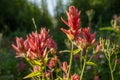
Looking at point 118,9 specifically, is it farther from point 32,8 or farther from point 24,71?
point 24,71

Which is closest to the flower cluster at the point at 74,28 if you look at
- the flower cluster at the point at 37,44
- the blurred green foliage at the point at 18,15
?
the flower cluster at the point at 37,44

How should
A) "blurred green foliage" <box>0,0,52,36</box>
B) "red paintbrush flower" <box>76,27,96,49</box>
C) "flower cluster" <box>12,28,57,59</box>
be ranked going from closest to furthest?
1. "flower cluster" <box>12,28,57,59</box>
2. "red paintbrush flower" <box>76,27,96,49</box>
3. "blurred green foliage" <box>0,0,52,36</box>

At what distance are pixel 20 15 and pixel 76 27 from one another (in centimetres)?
1010

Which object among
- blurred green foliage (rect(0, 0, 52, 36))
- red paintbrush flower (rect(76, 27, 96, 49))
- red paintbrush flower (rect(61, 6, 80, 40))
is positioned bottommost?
red paintbrush flower (rect(76, 27, 96, 49))

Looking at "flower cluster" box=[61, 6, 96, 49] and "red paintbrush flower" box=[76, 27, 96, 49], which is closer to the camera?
"flower cluster" box=[61, 6, 96, 49]

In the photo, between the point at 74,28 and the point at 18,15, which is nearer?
the point at 74,28

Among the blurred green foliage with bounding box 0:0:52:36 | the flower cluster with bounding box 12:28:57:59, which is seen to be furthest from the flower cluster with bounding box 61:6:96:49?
the blurred green foliage with bounding box 0:0:52:36

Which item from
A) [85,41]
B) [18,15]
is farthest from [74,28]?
[18,15]

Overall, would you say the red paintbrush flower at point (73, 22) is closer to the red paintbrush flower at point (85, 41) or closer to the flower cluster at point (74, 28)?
the flower cluster at point (74, 28)

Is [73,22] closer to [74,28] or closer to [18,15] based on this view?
[74,28]

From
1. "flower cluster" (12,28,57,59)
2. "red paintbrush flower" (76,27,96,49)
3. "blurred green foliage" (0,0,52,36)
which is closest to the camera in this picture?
"flower cluster" (12,28,57,59)

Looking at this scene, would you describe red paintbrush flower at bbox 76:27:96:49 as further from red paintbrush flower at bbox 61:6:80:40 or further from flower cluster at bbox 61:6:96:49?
red paintbrush flower at bbox 61:6:80:40

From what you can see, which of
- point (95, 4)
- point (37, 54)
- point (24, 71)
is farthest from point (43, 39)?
point (95, 4)

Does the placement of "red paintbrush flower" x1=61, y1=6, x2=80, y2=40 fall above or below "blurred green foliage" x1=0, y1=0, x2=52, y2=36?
below
